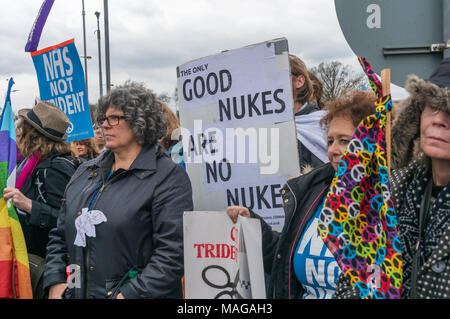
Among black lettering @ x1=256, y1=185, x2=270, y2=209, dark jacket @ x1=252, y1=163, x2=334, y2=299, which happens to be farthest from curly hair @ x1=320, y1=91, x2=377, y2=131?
black lettering @ x1=256, y1=185, x2=270, y2=209

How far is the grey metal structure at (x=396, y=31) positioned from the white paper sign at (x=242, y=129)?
0.37m

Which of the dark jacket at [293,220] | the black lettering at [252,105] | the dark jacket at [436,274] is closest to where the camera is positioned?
the dark jacket at [436,274]

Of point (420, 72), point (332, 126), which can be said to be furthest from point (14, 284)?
point (420, 72)

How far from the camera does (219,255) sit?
7.97 ft

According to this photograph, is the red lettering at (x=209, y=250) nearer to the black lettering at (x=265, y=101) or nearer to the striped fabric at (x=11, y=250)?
the black lettering at (x=265, y=101)

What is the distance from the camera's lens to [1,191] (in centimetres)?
334

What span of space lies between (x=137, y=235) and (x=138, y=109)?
75 centimetres

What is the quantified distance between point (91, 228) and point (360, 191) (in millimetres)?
1471

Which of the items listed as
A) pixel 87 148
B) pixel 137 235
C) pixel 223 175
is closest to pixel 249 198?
pixel 223 175

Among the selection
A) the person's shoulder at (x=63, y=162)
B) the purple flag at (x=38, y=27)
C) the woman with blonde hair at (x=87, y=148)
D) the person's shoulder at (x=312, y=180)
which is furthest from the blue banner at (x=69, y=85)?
the person's shoulder at (x=312, y=180)

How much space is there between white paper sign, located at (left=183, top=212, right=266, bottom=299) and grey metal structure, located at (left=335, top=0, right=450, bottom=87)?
967 mm

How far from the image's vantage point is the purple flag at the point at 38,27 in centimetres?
489

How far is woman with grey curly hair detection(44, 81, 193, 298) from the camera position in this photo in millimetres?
2531
